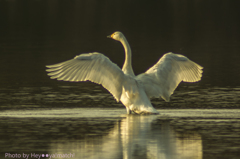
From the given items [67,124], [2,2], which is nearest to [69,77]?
[67,124]

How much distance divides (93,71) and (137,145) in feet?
13.6

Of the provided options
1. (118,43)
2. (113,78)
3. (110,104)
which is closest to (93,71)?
(113,78)

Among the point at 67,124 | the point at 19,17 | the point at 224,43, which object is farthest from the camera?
the point at 19,17

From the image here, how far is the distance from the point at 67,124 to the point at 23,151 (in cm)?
257

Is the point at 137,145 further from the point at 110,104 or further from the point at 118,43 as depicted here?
the point at 118,43

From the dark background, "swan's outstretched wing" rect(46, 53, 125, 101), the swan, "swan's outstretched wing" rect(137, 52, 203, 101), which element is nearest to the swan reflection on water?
the swan

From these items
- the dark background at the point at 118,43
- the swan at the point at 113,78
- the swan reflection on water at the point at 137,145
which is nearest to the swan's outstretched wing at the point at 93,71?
the swan at the point at 113,78

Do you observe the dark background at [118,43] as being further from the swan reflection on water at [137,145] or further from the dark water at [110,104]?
the swan reflection on water at [137,145]

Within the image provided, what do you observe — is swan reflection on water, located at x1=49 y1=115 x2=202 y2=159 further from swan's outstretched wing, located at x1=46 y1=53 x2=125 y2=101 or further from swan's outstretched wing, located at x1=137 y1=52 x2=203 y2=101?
swan's outstretched wing, located at x1=137 y1=52 x2=203 y2=101

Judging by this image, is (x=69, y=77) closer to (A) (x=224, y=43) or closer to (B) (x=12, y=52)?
(B) (x=12, y=52)

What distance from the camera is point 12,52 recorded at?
97.9ft

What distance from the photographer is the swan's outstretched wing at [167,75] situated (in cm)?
1593

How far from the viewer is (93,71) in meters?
15.5

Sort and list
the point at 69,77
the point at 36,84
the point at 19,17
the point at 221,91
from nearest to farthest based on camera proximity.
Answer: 1. the point at 69,77
2. the point at 221,91
3. the point at 36,84
4. the point at 19,17
